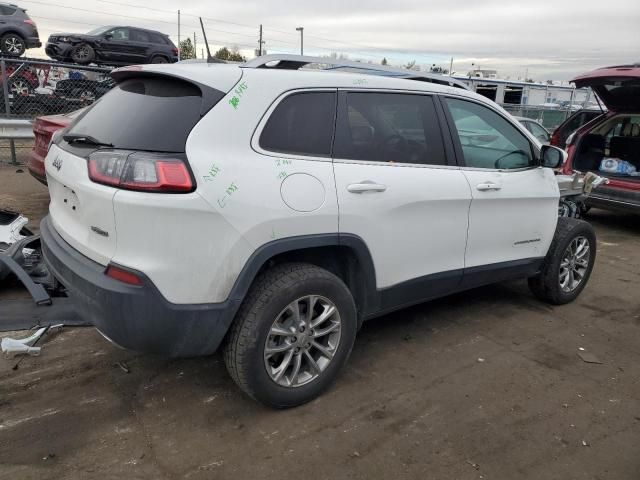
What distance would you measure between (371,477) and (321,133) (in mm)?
1770

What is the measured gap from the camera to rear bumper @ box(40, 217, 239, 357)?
8.11 feet

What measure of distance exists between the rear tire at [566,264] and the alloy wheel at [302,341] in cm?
233

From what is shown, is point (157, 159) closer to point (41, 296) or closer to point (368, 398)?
point (368, 398)

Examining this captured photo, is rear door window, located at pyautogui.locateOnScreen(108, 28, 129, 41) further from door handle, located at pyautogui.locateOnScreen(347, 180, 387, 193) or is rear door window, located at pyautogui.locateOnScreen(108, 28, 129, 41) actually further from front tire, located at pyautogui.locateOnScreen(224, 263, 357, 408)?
front tire, located at pyautogui.locateOnScreen(224, 263, 357, 408)

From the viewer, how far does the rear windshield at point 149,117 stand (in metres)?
2.58

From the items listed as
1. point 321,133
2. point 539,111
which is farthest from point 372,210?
point 539,111

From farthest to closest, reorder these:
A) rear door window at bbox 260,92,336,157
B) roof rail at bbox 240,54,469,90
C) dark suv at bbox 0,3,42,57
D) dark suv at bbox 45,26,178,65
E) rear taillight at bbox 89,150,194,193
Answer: dark suv at bbox 45,26,178,65
dark suv at bbox 0,3,42,57
roof rail at bbox 240,54,469,90
rear door window at bbox 260,92,336,157
rear taillight at bbox 89,150,194,193

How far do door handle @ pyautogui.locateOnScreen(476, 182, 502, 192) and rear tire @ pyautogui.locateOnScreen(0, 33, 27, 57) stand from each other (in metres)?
14.1

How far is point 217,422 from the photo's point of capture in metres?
2.89

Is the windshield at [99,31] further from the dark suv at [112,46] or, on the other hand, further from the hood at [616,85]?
the hood at [616,85]

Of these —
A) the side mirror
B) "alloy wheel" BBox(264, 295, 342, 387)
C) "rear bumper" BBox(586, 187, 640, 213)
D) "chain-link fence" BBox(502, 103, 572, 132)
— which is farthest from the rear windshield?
"chain-link fence" BBox(502, 103, 572, 132)

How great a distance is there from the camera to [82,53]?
15.5m

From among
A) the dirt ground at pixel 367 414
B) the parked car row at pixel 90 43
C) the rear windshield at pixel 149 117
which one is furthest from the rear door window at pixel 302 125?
the parked car row at pixel 90 43

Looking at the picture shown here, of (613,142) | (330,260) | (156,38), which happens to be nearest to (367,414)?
(330,260)
